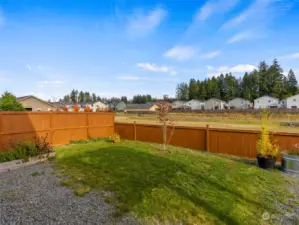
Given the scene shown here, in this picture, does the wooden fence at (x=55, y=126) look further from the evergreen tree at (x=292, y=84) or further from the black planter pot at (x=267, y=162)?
the evergreen tree at (x=292, y=84)

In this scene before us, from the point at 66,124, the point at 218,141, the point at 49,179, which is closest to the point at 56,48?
the point at 66,124

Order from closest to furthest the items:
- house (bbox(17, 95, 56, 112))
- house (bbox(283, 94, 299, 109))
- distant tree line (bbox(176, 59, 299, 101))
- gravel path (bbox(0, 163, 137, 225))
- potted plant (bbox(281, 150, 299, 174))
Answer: gravel path (bbox(0, 163, 137, 225))
potted plant (bbox(281, 150, 299, 174))
house (bbox(17, 95, 56, 112))
house (bbox(283, 94, 299, 109))
distant tree line (bbox(176, 59, 299, 101))

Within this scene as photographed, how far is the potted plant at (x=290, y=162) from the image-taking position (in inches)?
208

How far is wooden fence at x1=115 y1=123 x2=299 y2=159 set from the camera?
645 centimetres

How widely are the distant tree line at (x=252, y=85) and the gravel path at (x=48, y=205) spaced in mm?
69472

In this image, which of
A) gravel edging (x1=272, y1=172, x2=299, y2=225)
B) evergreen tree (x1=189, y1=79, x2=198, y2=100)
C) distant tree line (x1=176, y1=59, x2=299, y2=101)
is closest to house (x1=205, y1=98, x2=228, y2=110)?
distant tree line (x1=176, y1=59, x2=299, y2=101)

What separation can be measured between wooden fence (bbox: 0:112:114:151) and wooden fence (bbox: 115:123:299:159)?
211 cm

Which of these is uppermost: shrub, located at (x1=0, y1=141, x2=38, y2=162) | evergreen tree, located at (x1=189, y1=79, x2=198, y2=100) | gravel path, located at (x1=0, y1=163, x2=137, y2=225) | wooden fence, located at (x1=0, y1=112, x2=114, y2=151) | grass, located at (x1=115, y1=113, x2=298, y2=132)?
evergreen tree, located at (x1=189, y1=79, x2=198, y2=100)

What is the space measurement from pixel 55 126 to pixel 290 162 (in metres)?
8.87

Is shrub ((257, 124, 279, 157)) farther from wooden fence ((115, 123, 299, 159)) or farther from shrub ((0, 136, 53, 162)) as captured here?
shrub ((0, 136, 53, 162))

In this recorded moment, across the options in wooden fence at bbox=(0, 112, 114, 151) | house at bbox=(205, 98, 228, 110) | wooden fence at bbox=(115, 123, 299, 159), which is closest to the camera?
wooden fence at bbox=(115, 123, 299, 159)

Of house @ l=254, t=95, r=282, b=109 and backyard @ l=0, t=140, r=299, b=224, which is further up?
house @ l=254, t=95, r=282, b=109

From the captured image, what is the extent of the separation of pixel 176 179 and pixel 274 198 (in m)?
1.83

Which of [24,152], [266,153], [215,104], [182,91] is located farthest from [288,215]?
[182,91]
